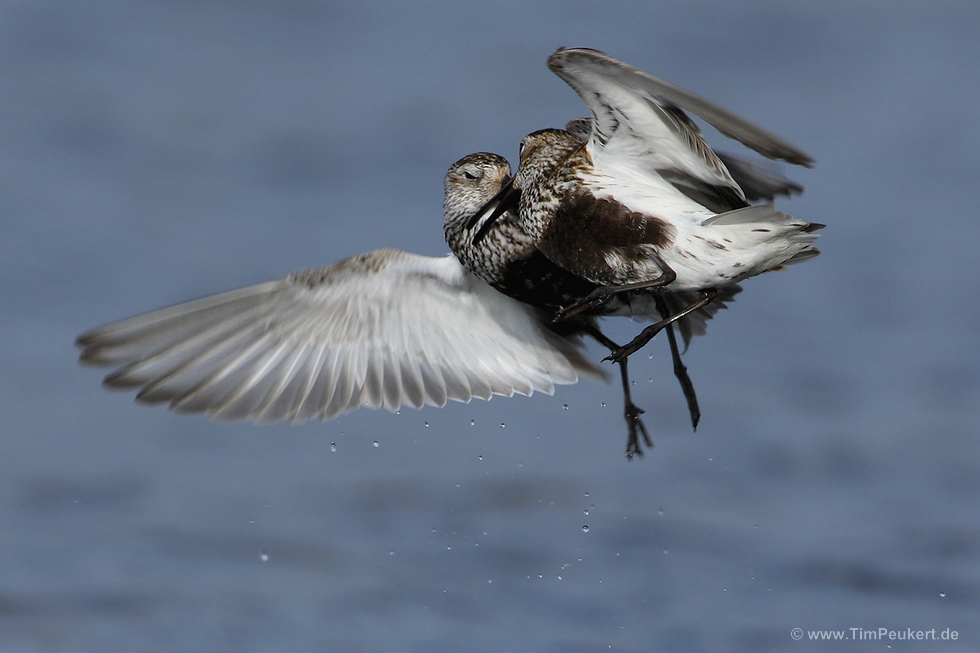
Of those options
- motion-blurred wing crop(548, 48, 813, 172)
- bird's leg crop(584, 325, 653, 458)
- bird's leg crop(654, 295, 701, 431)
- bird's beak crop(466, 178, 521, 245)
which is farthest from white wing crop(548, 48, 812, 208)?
bird's leg crop(584, 325, 653, 458)

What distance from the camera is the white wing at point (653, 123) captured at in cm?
502

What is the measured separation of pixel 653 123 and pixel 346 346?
75.4 inches

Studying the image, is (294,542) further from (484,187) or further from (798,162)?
(798,162)

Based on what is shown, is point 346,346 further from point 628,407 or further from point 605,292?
point 605,292

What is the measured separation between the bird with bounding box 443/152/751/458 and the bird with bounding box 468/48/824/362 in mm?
245

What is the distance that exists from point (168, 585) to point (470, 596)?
1471 millimetres

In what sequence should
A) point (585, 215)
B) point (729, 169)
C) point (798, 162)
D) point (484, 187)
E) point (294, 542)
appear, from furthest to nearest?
point (294, 542) < point (484, 187) < point (729, 169) < point (585, 215) < point (798, 162)

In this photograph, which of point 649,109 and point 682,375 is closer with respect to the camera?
point 649,109

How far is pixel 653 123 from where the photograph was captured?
5.36 m

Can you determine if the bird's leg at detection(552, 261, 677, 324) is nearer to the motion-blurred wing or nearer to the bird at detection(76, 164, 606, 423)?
the motion-blurred wing

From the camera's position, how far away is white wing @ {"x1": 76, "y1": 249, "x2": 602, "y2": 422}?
615 centimetres

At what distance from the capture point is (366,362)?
6648mm

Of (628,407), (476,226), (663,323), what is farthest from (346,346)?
→ (663,323)

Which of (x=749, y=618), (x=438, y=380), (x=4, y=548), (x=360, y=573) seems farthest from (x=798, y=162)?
(x=4, y=548)
